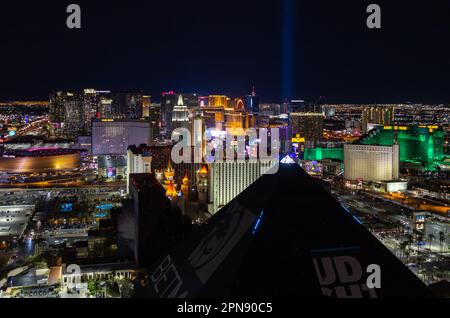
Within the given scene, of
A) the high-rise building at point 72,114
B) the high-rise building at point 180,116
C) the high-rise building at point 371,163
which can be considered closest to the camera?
the high-rise building at point 371,163

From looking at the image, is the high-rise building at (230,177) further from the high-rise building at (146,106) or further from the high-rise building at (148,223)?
the high-rise building at (146,106)

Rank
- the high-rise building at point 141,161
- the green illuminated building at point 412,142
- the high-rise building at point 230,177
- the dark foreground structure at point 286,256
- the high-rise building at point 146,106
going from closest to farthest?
Answer: the dark foreground structure at point 286,256 → the high-rise building at point 230,177 → the high-rise building at point 141,161 → the green illuminated building at point 412,142 → the high-rise building at point 146,106

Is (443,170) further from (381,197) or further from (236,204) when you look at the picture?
(236,204)

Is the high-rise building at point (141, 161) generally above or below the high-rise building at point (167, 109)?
below

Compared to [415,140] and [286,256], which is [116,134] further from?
[286,256]

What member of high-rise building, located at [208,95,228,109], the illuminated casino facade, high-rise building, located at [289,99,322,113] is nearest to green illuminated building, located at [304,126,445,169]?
high-rise building, located at [289,99,322,113]

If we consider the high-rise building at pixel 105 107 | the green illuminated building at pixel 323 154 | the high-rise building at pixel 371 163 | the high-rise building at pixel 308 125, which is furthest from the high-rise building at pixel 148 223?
the high-rise building at pixel 105 107

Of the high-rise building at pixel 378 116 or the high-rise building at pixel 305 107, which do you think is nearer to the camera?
the high-rise building at pixel 305 107
